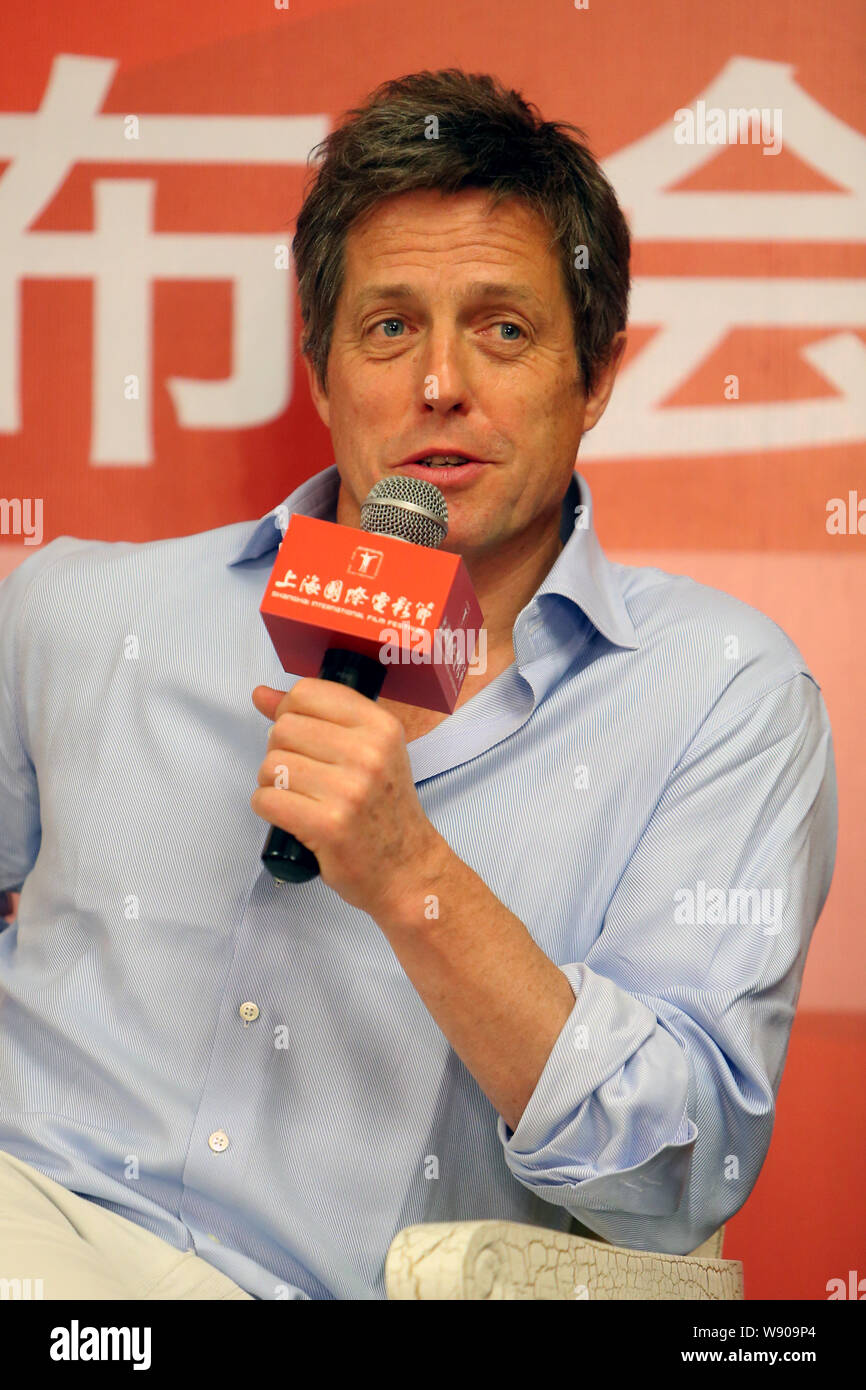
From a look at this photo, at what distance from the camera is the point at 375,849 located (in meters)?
1.23

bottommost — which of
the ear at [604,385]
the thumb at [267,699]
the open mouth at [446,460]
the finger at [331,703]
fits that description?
the finger at [331,703]

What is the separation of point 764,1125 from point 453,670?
586 millimetres

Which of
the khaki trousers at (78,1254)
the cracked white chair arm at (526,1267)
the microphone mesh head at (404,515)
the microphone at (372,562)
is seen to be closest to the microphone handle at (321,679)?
the microphone at (372,562)

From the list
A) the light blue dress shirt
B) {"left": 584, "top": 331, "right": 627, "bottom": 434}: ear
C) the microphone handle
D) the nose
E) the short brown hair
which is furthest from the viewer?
{"left": 584, "top": 331, "right": 627, "bottom": 434}: ear

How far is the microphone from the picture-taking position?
1.16 meters

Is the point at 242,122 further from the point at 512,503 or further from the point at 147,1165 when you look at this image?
the point at 147,1165

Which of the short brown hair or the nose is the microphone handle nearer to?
the nose

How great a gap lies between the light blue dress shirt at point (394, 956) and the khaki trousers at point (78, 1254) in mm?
32

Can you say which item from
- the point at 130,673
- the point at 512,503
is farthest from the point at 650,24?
the point at 130,673

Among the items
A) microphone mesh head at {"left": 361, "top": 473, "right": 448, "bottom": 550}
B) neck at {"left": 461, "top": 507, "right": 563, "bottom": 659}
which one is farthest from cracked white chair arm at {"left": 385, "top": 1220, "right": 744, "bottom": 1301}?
neck at {"left": 461, "top": 507, "right": 563, "bottom": 659}

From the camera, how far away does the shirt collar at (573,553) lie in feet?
5.52

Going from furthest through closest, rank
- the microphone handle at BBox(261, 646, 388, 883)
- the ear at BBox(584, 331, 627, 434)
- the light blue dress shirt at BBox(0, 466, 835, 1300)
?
1. the ear at BBox(584, 331, 627, 434)
2. the light blue dress shirt at BBox(0, 466, 835, 1300)
3. the microphone handle at BBox(261, 646, 388, 883)

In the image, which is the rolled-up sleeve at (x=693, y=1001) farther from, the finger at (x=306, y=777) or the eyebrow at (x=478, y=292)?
the eyebrow at (x=478, y=292)

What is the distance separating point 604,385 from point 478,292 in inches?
10.3
